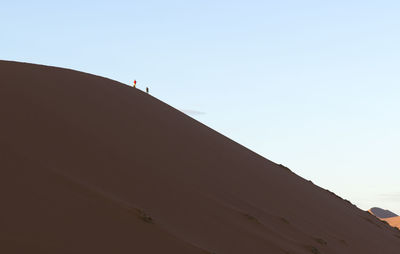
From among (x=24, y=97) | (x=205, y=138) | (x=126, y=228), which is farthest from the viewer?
(x=205, y=138)

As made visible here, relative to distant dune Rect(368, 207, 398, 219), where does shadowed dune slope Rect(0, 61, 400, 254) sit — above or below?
below

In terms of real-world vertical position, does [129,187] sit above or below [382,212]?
below

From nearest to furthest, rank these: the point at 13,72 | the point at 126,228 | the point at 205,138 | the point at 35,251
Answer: the point at 35,251 < the point at 126,228 < the point at 13,72 < the point at 205,138

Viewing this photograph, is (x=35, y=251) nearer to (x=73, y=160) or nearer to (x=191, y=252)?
(x=191, y=252)

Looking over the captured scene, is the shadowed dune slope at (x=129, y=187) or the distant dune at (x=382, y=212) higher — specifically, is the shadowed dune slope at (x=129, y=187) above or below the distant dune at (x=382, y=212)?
below

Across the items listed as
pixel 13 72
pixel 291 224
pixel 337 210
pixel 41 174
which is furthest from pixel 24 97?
pixel 337 210

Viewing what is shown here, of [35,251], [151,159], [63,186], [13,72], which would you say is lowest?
[35,251]

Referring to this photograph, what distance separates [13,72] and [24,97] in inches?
76.7

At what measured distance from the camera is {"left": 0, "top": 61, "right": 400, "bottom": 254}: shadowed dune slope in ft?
19.6

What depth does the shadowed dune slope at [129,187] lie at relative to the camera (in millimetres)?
5984

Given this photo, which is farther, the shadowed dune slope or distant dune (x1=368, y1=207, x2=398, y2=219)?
distant dune (x1=368, y1=207, x2=398, y2=219)

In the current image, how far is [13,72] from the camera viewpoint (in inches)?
433

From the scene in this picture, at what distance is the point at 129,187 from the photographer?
25.1 feet

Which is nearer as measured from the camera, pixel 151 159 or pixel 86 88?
pixel 151 159
